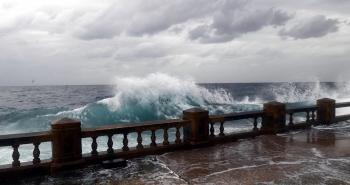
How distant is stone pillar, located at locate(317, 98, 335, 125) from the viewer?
13656mm

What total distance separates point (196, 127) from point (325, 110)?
6.82 metres

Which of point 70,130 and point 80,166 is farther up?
point 70,130

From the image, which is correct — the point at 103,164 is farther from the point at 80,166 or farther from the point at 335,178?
the point at 335,178

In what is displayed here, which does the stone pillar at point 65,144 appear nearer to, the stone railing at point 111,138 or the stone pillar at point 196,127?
the stone railing at point 111,138

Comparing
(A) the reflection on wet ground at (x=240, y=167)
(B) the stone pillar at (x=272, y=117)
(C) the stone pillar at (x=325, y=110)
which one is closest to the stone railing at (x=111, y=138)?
(B) the stone pillar at (x=272, y=117)

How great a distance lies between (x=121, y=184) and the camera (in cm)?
647

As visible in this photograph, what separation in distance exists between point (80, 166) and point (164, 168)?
75.8 inches

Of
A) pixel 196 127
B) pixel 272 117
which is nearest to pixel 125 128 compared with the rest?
pixel 196 127

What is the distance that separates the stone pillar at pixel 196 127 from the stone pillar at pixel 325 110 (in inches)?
248

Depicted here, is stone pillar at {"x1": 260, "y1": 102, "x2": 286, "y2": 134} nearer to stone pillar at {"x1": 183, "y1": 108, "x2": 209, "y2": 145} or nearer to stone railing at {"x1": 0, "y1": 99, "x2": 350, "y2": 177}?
stone railing at {"x1": 0, "y1": 99, "x2": 350, "y2": 177}

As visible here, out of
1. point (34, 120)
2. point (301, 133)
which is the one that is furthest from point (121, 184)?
point (34, 120)

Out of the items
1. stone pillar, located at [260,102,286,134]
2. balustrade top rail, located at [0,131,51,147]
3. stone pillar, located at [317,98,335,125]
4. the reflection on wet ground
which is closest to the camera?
the reflection on wet ground

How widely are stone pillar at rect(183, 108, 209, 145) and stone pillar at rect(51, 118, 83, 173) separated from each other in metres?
3.24

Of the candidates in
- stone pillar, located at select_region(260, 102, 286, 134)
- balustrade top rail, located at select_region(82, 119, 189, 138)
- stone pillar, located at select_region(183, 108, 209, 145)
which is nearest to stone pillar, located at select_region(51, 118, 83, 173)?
balustrade top rail, located at select_region(82, 119, 189, 138)
